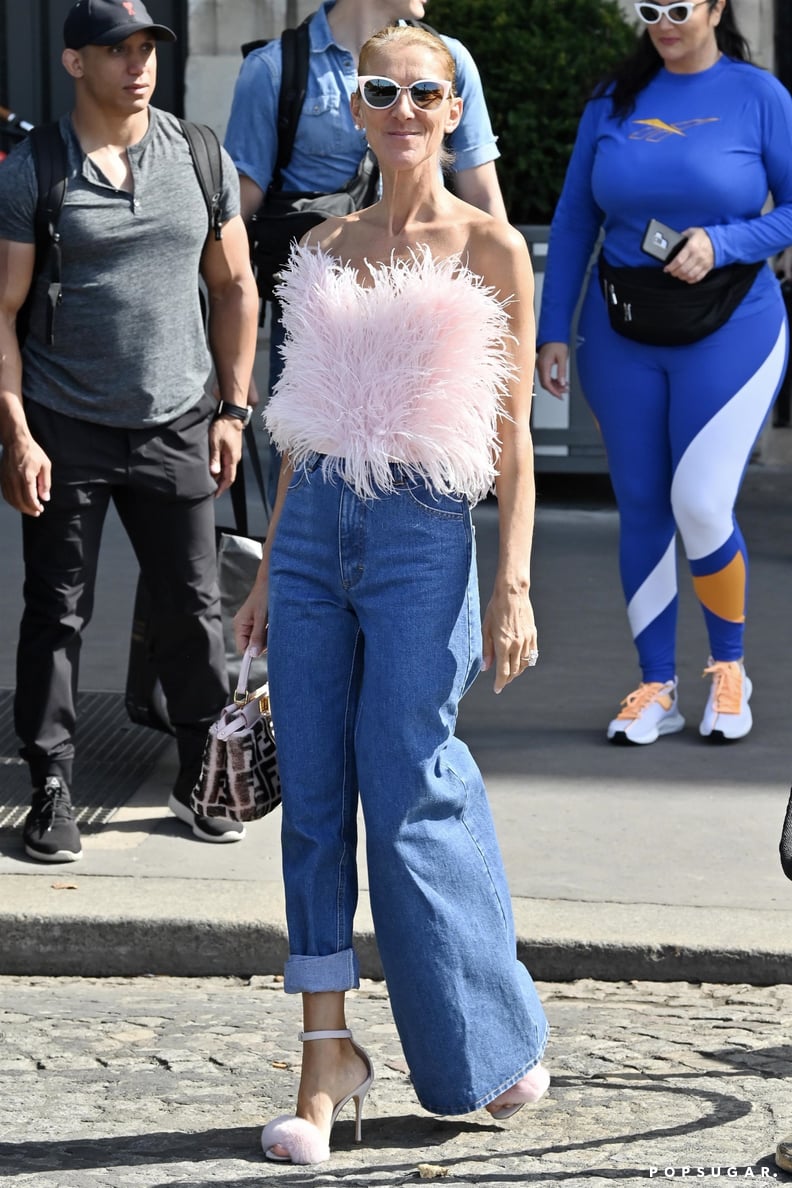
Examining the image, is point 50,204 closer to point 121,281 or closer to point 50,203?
point 50,203

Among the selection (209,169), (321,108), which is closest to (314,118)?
(321,108)

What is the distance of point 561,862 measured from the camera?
4973mm

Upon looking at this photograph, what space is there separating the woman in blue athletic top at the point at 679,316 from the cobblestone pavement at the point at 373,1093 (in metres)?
1.89

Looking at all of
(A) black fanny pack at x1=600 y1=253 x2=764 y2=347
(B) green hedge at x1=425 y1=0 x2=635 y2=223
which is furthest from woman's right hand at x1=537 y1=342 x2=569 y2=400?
(B) green hedge at x1=425 y1=0 x2=635 y2=223

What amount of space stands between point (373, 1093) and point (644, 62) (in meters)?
3.41

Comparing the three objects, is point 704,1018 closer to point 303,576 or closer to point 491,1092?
point 491,1092

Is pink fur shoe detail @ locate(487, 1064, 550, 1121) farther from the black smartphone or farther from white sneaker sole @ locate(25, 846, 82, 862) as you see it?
the black smartphone

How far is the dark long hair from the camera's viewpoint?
5.85 m

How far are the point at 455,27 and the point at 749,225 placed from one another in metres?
4.81

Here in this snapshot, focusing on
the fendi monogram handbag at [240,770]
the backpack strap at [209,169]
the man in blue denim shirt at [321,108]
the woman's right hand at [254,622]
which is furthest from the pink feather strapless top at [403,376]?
the man in blue denim shirt at [321,108]

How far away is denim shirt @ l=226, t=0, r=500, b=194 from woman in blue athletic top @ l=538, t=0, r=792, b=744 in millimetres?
686

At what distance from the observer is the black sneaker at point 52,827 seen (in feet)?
16.1

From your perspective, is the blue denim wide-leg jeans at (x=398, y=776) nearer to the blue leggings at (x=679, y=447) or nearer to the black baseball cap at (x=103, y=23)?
the black baseball cap at (x=103, y=23)

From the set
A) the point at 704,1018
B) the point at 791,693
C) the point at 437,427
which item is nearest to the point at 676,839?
the point at 704,1018
